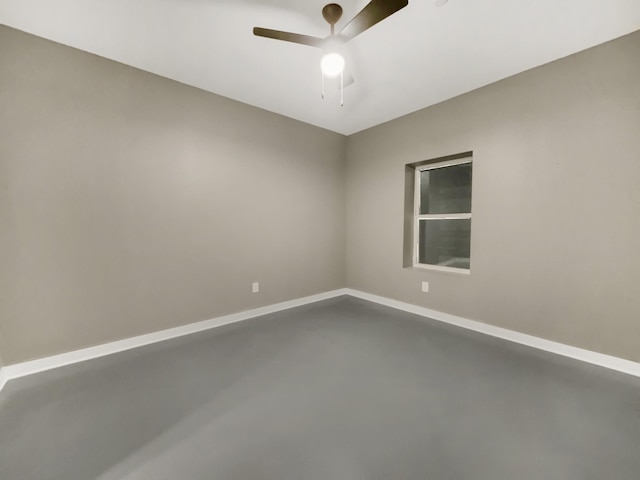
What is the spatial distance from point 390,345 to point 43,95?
343 centimetres

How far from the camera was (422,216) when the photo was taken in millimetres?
3295

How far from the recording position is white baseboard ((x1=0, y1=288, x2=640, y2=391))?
6.04ft

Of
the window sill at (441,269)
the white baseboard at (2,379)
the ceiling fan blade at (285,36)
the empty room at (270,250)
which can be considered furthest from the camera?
the window sill at (441,269)

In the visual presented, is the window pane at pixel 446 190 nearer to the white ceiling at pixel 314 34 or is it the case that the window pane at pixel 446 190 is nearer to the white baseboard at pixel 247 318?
the white ceiling at pixel 314 34

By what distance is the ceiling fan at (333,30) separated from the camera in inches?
52.6

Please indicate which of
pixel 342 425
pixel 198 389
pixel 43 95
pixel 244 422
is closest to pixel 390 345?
pixel 342 425

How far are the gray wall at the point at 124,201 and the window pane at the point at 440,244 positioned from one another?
182cm

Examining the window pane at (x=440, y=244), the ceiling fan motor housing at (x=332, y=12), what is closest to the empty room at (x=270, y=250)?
the ceiling fan motor housing at (x=332, y=12)

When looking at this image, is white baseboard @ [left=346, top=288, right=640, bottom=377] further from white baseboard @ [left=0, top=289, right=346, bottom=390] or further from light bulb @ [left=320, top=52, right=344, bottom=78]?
light bulb @ [left=320, top=52, right=344, bottom=78]

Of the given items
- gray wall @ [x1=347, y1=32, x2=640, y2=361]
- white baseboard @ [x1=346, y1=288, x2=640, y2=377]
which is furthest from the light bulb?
white baseboard @ [x1=346, y1=288, x2=640, y2=377]

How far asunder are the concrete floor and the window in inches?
50.1

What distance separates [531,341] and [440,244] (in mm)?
1448

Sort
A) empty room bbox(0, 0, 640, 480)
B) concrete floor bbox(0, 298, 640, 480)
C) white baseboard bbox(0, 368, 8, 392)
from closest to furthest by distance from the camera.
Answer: concrete floor bbox(0, 298, 640, 480) < empty room bbox(0, 0, 640, 480) < white baseboard bbox(0, 368, 8, 392)

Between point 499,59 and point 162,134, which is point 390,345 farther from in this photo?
point 162,134
